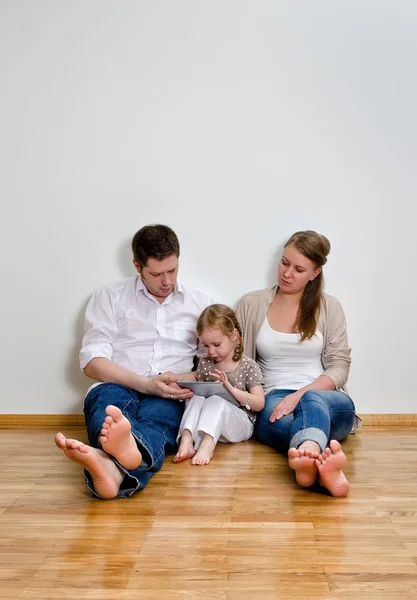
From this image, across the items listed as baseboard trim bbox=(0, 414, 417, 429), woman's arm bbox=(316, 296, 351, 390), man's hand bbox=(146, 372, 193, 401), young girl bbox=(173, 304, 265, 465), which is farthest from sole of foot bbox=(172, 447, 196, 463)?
baseboard trim bbox=(0, 414, 417, 429)

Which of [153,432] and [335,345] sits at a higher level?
[335,345]

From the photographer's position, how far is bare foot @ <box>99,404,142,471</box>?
206cm

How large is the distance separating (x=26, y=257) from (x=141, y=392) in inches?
35.7

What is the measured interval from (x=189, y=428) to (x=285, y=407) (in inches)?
15.2

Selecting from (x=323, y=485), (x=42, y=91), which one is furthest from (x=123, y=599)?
(x=42, y=91)

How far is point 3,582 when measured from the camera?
5.11 ft

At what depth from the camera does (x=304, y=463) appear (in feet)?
7.09

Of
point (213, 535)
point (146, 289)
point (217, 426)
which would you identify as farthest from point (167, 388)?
point (213, 535)

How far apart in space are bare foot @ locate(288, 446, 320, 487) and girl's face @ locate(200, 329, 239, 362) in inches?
28.0

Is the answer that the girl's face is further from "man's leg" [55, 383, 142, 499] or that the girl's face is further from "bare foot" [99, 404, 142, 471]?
"bare foot" [99, 404, 142, 471]

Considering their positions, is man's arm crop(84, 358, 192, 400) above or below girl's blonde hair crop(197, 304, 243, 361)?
below

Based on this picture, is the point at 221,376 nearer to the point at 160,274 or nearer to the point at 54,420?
the point at 160,274

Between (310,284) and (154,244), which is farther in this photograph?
(310,284)

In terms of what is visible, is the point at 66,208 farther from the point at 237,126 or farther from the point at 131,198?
the point at 237,126
